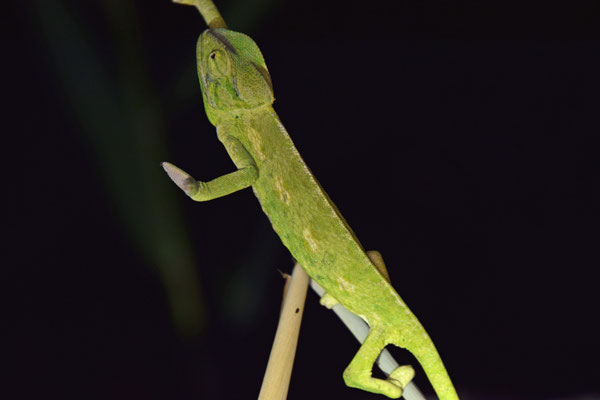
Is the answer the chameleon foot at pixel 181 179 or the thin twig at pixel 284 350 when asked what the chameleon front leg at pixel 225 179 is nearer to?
the chameleon foot at pixel 181 179

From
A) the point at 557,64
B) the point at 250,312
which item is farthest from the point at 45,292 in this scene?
the point at 557,64

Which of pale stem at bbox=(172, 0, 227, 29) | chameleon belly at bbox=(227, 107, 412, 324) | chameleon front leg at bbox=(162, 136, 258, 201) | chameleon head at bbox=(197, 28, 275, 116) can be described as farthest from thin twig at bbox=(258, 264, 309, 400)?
pale stem at bbox=(172, 0, 227, 29)

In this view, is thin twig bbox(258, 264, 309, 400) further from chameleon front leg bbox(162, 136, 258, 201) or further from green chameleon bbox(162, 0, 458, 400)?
chameleon front leg bbox(162, 136, 258, 201)

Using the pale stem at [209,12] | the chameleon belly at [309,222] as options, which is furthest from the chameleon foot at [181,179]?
the pale stem at [209,12]

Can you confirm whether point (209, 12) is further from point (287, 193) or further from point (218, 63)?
point (287, 193)

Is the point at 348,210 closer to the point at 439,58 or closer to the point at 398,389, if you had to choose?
the point at 439,58
